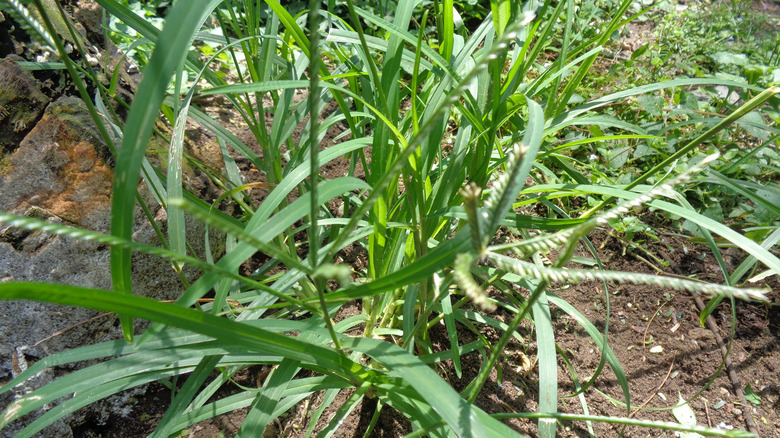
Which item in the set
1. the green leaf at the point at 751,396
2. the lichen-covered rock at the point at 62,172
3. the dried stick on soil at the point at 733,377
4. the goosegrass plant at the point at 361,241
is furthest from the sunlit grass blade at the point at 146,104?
the green leaf at the point at 751,396

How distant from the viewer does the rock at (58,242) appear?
1.07m

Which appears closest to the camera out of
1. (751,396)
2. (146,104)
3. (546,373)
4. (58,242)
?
(146,104)

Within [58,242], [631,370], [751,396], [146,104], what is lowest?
[58,242]

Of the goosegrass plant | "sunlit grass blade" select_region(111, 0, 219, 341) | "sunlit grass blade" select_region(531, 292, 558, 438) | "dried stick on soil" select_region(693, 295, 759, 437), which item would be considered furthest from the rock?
"dried stick on soil" select_region(693, 295, 759, 437)

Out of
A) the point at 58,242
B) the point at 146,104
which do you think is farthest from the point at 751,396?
the point at 58,242

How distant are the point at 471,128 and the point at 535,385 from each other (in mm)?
716

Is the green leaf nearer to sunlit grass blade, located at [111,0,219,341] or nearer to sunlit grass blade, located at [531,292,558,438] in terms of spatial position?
sunlit grass blade, located at [531,292,558,438]

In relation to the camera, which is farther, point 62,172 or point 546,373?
point 62,172

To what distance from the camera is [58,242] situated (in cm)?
112

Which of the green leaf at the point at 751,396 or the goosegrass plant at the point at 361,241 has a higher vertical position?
Result: the green leaf at the point at 751,396

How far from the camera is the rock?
1.07 meters

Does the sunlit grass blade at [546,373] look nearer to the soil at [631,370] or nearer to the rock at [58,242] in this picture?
the soil at [631,370]

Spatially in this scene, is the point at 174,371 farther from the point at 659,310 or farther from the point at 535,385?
the point at 659,310

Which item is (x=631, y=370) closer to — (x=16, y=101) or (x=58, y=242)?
(x=58, y=242)
